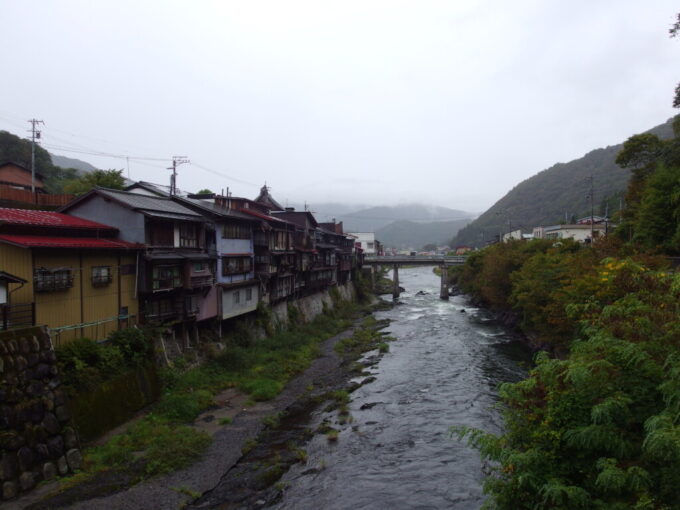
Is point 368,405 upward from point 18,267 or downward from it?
downward

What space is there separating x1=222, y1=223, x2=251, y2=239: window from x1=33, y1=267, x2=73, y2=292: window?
1167cm

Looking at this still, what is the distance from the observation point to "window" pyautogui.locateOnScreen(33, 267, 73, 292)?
16.9 m

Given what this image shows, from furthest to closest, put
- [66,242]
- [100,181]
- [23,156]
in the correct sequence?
[23,156] < [100,181] < [66,242]

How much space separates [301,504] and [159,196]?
68.9ft

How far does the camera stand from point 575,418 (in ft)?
30.1

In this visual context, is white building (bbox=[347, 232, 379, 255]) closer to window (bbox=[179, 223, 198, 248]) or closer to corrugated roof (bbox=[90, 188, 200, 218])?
corrugated roof (bbox=[90, 188, 200, 218])

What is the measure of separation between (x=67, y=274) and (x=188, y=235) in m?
8.11

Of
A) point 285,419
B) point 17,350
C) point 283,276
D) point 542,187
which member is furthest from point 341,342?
point 542,187

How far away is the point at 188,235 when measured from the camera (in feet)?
84.3

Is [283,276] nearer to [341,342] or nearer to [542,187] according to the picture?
[341,342]

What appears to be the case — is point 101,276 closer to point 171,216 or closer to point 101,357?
point 101,357

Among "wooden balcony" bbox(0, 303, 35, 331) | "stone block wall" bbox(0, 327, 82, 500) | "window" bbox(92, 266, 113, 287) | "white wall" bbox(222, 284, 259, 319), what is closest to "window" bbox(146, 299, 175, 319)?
"window" bbox(92, 266, 113, 287)

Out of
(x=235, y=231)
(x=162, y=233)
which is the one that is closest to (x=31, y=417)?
(x=162, y=233)

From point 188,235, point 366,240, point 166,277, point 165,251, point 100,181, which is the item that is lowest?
point 166,277
